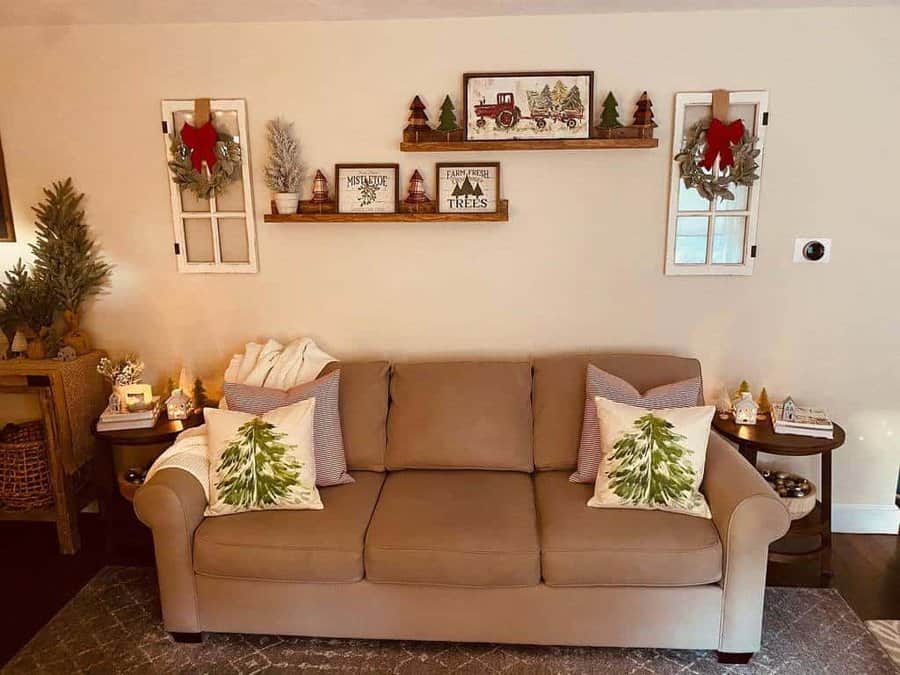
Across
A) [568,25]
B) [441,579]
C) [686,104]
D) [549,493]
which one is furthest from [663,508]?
[568,25]

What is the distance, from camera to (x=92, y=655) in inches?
91.7

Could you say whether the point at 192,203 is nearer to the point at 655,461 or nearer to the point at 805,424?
the point at 655,461

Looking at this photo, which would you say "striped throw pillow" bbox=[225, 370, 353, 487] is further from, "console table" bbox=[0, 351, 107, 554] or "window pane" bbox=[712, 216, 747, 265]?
"window pane" bbox=[712, 216, 747, 265]

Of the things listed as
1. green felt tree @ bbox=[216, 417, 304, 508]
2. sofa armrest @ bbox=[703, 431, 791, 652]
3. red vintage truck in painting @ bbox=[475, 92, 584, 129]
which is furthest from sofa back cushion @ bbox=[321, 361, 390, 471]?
sofa armrest @ bbox=[703, 431, 791, 652]

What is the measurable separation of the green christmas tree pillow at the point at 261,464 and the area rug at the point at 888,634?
2030mm

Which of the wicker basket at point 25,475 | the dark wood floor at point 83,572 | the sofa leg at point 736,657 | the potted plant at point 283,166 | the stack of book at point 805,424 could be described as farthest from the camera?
the wicker basket at point 25,475

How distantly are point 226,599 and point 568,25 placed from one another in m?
2.61

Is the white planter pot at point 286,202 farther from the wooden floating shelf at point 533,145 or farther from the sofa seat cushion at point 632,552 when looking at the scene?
the sofa seat cushion at point 632,552

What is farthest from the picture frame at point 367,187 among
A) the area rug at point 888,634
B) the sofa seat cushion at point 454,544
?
the area rug at point 888,634

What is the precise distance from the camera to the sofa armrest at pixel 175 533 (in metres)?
2.27

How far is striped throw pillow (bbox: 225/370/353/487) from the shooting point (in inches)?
102

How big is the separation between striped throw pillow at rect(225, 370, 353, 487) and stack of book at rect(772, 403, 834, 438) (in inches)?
69.5

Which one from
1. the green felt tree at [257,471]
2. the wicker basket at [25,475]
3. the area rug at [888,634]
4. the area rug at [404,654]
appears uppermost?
the green felt tree at [257,471]

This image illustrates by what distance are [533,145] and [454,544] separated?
5.39ft
